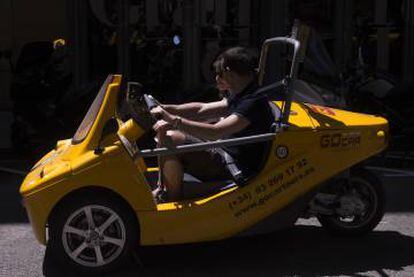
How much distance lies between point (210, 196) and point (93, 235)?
31.4 inches

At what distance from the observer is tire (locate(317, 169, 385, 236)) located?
5.19m

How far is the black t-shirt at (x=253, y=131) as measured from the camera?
186 inches

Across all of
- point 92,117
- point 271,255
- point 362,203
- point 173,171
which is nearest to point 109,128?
point 92,117

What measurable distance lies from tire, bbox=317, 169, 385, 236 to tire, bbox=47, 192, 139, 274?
1598 mm

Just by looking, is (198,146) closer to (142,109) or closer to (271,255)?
(142,109)

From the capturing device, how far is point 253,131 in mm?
4781

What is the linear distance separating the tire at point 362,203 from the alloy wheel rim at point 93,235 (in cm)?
164

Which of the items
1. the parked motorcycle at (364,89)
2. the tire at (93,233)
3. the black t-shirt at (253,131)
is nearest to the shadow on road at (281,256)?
the tire at (93,233)

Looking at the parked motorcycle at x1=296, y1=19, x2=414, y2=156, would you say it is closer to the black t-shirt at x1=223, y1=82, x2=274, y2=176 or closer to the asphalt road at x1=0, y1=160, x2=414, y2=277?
the asphalt road at x1=0, y1=160, x2=414, y2=277

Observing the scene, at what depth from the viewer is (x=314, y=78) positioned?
7.39 metres

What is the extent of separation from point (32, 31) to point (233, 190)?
909 cm

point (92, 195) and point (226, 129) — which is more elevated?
point (226, 129)

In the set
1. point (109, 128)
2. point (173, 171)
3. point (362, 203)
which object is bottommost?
point (362, 203)

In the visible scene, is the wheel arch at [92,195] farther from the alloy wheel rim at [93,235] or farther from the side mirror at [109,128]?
the side mirror at [109,128]
